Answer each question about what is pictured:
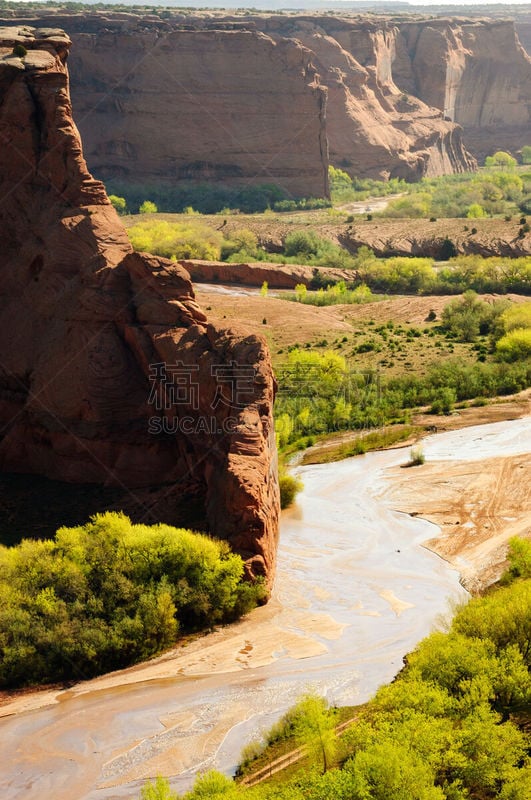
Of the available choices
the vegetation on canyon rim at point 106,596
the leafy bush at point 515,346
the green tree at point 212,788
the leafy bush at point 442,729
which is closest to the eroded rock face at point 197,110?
the leafy bush at point 515,346

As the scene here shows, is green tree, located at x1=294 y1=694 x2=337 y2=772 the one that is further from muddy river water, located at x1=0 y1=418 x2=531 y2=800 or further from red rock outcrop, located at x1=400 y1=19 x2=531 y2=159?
red rock outcrop, located at x1=400 y1=19 x2=531 y2=159

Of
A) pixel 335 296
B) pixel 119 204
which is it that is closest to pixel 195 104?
pixel 119 204

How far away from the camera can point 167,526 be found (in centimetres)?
3394

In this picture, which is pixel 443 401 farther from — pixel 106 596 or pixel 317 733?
pixel 317 733

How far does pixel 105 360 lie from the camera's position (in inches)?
1526

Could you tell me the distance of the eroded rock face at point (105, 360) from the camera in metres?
36.3

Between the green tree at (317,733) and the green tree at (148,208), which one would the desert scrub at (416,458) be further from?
the green tree at (148,208)

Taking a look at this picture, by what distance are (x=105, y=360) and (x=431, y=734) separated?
19000 mm

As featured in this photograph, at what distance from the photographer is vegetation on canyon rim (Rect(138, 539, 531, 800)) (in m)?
22.4

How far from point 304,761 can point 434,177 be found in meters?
126

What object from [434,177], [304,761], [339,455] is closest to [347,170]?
[434,177]

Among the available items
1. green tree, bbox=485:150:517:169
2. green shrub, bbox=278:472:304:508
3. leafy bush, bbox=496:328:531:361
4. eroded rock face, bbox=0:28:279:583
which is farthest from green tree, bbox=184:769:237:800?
green tree, bbox=485:150:517:169

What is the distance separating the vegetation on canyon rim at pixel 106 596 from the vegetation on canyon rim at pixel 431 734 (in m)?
5.37

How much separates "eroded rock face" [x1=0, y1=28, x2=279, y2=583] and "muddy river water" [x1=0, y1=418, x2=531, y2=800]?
2206 mm
